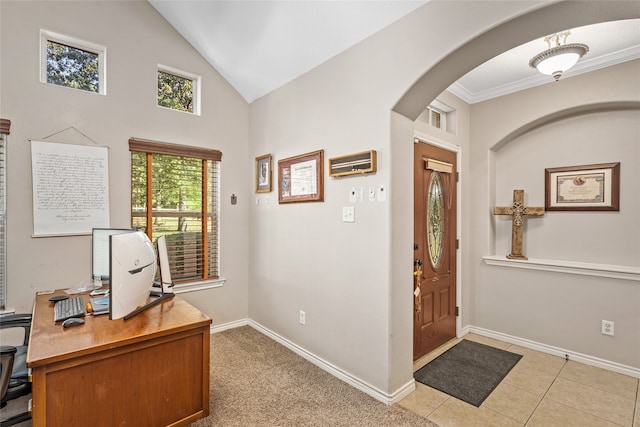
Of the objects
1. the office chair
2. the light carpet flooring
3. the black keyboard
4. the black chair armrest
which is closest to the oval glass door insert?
the light carpet flooring

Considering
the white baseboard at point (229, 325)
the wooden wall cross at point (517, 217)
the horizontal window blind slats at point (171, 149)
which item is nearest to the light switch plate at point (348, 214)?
the horizontal window blind slats at point (171, 149)

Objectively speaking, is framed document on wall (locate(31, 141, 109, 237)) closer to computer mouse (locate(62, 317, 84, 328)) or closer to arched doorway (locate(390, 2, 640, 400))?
computer mouse (locate(62, 317, 84, 328))

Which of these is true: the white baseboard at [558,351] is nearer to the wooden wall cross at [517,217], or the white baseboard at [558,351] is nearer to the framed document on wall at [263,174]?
the wooden wall cross at [517,217]

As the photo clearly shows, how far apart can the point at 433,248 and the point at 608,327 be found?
1656 mm

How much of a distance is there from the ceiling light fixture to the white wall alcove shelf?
5.86 ft

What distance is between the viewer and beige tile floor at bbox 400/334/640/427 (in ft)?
6.79

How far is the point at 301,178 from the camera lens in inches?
119

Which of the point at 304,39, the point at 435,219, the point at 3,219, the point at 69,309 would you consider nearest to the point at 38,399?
the point at 69,309

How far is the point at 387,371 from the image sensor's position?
7.30 feet

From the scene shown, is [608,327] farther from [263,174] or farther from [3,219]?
[3,219]

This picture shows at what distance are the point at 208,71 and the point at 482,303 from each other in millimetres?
4229

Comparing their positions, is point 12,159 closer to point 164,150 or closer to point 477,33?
point 164,150

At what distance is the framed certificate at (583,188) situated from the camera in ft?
9.24

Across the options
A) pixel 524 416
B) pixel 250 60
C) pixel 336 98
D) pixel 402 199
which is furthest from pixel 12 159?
pixel 524 416
